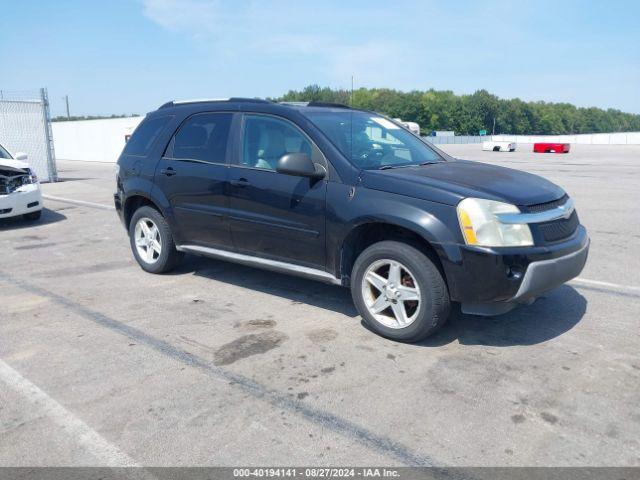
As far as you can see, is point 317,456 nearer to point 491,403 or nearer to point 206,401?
point 206,401

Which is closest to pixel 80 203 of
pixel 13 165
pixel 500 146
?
pixel 13 165

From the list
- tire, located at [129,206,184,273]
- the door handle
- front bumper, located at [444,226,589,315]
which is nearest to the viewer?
front bumper, located at [444,226,589,315]

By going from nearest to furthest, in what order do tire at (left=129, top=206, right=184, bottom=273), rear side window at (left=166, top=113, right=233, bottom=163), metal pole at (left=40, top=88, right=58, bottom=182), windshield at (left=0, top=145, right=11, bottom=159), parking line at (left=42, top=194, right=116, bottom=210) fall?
rear side window at (left=166, top=113, right=233, bottom=163) < tire at (left=129, top=206, right=184, bottom=273) < windshield at (left=0, top=145, right=11, bottom=159) < parking line at (left=42, top=194, right=116, bottom=210) < metal pole at (left=40, top=88, right=58, bottom=182)

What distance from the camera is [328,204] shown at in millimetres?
4395

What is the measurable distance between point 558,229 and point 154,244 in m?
4.20

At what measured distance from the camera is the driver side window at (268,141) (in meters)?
4.74

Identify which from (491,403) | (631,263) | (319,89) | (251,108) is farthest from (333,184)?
(319,89)

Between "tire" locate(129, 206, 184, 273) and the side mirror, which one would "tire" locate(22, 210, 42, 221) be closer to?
"tire" locate(129, 206, 184, 273)

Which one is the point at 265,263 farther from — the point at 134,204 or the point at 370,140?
the point at 134,204

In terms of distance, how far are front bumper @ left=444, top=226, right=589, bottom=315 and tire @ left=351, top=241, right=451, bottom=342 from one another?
13 centimetres

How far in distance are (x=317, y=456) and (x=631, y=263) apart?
536cm

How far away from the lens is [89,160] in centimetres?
3578

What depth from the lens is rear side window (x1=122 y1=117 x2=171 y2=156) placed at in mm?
6008

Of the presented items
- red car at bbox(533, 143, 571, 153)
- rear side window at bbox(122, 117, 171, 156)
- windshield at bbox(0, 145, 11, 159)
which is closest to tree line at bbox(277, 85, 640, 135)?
red car at bbox(533, 143, 571, 153)
